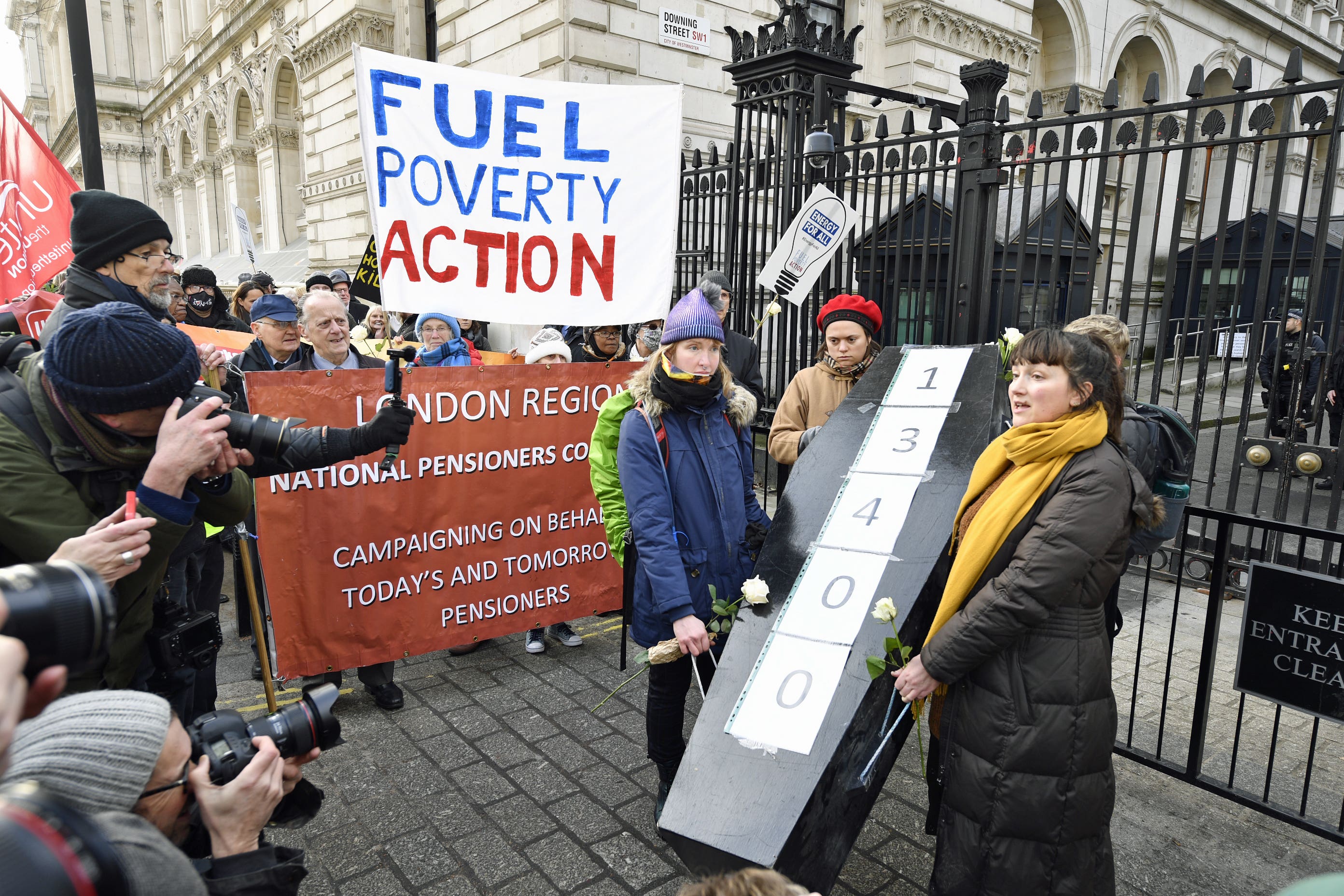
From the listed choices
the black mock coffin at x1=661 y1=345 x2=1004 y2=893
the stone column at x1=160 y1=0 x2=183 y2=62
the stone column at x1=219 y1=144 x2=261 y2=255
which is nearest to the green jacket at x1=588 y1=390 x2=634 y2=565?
the black mock coffin at x1=661 y1=345 x2=1004 y2=893

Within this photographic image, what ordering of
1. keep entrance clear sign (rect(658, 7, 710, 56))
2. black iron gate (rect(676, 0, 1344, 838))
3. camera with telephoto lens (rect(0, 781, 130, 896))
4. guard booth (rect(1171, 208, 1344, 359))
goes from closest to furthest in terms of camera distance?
camera with telephoto lens (rect(0, 781, 130, 896)) < black iron gate (rect(676, 0, 1344, 838)) < guard booth (rect(1171, 208, 1344, 359)) < keep entrance clear sign (rect(658, 7, 710, 56))

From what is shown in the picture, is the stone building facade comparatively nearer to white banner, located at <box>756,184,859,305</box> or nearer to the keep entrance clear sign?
the keep entrance clear sign

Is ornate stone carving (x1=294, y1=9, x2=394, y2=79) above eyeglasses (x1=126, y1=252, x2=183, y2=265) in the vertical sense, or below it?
above

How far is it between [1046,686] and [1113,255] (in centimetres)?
422

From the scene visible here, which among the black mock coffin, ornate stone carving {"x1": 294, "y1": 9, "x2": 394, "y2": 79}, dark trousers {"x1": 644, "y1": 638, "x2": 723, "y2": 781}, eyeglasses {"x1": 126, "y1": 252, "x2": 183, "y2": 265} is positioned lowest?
dark trousers {"x1": 644, "y1": 638, "x2": 723, "y2": 781}

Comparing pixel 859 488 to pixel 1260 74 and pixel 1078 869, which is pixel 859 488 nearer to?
pixel 1078 869

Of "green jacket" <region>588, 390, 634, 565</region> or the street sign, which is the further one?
the street sign

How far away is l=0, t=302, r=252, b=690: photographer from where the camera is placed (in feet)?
6.15

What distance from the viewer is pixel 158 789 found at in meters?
1.35

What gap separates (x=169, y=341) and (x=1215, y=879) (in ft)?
12.3

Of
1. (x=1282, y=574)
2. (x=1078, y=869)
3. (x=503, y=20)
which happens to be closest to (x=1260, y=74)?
(x=503, y=20)

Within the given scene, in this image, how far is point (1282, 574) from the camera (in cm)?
287

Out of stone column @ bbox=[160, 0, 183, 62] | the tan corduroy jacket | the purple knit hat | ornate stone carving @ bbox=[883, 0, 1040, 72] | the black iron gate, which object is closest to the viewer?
the purple knit hat

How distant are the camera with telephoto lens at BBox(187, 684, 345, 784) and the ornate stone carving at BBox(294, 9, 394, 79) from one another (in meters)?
14.0
